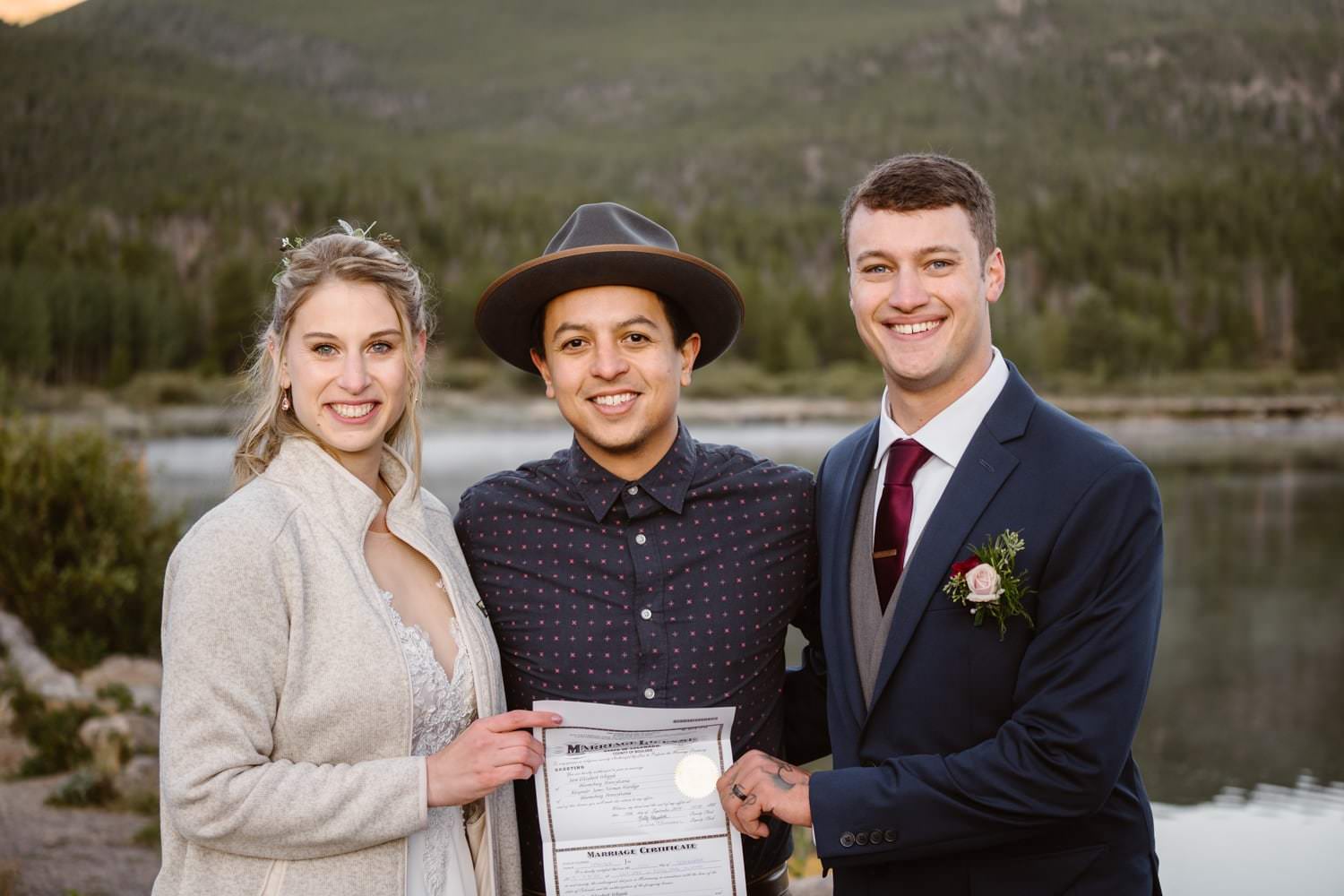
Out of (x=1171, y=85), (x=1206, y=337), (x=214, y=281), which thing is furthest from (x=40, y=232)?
(x=1171, y=85)

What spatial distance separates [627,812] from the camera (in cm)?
252

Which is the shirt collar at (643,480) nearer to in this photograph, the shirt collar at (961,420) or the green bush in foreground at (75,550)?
the shirt collar at (961,420)

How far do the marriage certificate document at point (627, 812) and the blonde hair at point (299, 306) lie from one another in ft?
2.39

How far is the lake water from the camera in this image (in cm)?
841

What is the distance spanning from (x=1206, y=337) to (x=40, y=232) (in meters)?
54.4

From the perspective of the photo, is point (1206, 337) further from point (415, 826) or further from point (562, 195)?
point (415, 826)

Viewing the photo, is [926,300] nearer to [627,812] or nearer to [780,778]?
[780,778]

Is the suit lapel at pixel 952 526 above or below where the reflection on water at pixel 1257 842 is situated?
above

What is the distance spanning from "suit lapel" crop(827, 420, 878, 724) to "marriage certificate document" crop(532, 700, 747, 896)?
1.00ft

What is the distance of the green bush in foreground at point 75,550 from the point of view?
917 cm

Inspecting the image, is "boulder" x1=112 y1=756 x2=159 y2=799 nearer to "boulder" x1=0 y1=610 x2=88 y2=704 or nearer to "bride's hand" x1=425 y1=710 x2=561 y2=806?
"boulder" x1=0 y1=610 x2=88 y2=704

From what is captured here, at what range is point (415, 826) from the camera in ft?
7.32

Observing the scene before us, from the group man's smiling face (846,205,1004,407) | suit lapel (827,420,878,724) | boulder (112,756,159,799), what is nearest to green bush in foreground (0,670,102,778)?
boulder (112,756,159,799)

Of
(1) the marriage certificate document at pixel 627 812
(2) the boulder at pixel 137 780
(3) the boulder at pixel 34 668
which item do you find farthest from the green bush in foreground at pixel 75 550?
(1) the marriage certificate document at pixel 627 812
